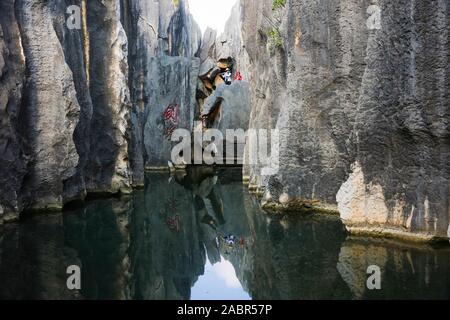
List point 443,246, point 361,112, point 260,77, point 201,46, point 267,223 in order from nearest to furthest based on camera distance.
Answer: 1. point 443,246
2. point 361,112
3. point 267,223
4. point 260,77
5. point 201,46

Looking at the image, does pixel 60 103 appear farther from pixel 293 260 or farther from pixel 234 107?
pixel 234 107

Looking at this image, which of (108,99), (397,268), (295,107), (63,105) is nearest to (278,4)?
(295,107)

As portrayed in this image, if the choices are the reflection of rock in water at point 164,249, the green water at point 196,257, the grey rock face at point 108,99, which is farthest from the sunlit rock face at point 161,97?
the green water at point 196,257

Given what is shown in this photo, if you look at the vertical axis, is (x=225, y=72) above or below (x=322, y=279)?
above

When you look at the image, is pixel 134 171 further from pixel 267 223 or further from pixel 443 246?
pixel 443 246

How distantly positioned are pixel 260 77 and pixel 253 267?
9.22m

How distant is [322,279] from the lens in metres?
5.39

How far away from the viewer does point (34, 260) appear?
627cm

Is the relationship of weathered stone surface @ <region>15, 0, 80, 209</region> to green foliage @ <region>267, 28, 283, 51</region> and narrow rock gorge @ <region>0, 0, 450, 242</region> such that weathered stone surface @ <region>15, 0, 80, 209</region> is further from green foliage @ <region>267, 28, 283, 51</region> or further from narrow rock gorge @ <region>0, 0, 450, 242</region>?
green foliage @ <region>267, 28, 283, 51</region>

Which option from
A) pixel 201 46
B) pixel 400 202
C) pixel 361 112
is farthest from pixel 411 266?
pixel 201 46

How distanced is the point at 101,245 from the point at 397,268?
4393mm

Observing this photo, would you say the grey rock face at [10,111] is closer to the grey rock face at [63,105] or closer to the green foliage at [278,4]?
the grey rock face at [63,105]

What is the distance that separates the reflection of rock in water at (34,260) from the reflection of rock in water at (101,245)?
0.67 feet

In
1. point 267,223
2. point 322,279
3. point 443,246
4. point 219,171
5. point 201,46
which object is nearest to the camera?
point 322,279
